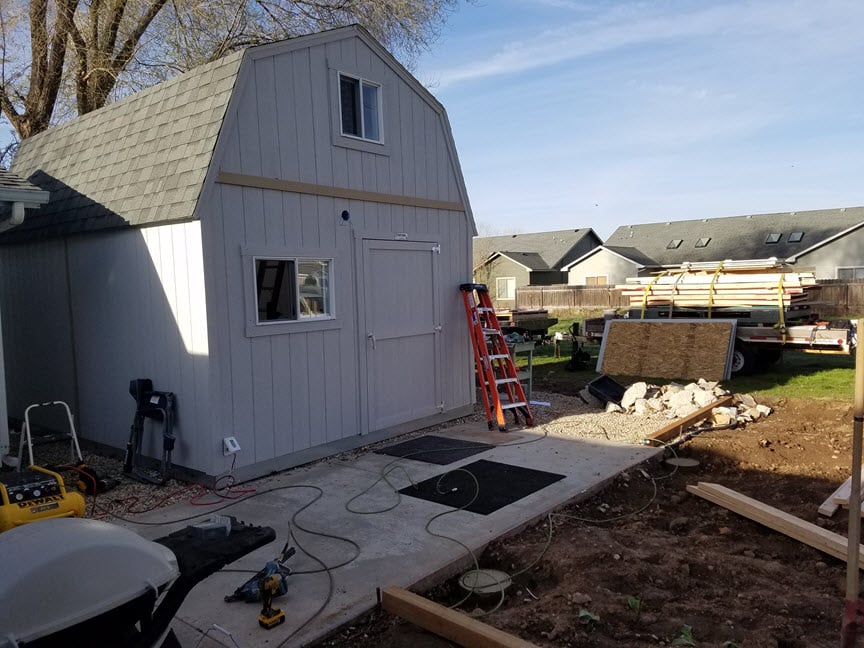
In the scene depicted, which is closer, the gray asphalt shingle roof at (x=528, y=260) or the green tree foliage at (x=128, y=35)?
the green tree foliage at (x=128, y=35)

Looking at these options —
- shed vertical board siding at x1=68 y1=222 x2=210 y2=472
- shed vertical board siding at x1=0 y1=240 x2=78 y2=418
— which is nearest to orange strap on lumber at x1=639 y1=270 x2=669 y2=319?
shed vertical board siding at x1=68 y1=222 x2=210 y2=472

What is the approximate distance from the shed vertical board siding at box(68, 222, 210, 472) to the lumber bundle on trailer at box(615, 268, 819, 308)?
1060 centimetres

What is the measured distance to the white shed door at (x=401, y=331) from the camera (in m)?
7.59

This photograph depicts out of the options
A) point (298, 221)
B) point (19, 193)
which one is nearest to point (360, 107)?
point (298, 221)

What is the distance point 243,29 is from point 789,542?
13.6 metres

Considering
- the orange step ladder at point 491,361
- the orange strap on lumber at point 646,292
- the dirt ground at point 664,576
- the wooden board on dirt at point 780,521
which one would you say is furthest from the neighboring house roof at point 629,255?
the wooden board on dirt at point 780,521

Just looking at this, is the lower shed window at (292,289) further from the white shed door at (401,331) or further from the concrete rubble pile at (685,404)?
the concrete rubble pile at (685,404)

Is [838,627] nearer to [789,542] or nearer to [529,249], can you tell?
[789,542]

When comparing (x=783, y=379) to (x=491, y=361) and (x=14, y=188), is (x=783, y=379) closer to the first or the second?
(x=491, y=361)

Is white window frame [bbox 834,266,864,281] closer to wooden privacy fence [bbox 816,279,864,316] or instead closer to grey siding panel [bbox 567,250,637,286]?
wooden privacy fence [bbox 816,279,864,316]

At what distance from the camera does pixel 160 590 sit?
99.7 inches

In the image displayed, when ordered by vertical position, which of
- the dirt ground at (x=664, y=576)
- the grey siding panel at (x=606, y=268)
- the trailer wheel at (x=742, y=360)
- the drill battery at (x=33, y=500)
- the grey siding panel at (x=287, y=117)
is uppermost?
the grey siding panel at (x=287, y=117)

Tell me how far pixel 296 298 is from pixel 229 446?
1.64m

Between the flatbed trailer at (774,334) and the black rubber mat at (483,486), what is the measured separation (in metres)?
7.77
